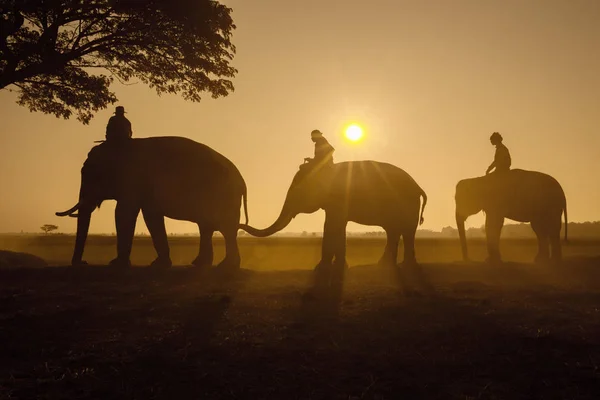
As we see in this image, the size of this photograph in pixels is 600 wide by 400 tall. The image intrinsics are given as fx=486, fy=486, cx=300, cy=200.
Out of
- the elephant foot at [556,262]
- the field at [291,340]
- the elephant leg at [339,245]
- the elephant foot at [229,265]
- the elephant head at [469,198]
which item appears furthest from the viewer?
the elephant head at [469,198]

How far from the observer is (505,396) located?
3.85 m

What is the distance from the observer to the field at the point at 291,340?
4.00 metres

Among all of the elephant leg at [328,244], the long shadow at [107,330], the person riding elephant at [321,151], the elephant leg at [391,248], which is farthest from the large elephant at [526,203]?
the long shadow at [107,330]

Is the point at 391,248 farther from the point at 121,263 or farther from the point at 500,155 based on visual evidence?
the point at 121,263

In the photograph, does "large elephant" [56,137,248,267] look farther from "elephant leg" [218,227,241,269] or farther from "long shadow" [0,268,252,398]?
"long shadow" [0,268,252,398]

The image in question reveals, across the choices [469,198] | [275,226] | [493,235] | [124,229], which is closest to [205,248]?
[124,229]

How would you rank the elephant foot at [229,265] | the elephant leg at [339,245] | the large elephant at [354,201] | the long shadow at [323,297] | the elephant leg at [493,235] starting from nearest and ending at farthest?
the long shadow at [323,297] → the elephant leg at [339,245] → the large elephant at [354,201] → the elephant foot at [229,265] → the elephant leg at [493,235]

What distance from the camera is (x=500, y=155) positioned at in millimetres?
15406

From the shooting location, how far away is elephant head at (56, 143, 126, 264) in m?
11.2

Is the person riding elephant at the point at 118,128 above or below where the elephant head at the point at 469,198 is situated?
above

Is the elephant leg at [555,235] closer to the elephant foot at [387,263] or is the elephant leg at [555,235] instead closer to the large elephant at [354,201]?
the large elephant at [354,201]

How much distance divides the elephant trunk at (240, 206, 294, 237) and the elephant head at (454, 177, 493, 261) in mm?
7958

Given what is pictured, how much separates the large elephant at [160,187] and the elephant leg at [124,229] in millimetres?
22

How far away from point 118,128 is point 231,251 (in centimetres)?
391
